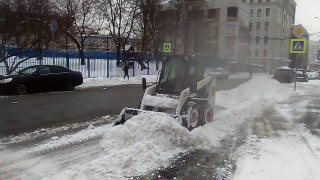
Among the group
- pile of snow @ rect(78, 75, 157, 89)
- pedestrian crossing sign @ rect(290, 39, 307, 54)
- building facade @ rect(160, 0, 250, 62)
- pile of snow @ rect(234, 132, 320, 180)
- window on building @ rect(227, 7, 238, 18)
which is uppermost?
window on building @ rect(227, 7, 238, 18)

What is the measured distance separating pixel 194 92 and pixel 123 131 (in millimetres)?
2494

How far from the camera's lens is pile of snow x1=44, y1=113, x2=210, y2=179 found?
20.7 feet

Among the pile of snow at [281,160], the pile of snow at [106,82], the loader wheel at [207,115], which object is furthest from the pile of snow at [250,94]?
the pile of snow at [106,82]

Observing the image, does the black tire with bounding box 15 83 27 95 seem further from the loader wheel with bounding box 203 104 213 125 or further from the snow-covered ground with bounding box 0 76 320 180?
the loader wheel with bounding box 203 104 213 125

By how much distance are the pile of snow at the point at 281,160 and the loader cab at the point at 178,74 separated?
7.92 feet

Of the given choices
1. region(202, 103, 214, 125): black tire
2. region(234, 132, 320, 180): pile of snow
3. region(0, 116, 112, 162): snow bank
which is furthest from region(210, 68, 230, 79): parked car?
region(0, 116, 112, 162): snow bank

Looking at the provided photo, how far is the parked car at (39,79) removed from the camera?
17516mm

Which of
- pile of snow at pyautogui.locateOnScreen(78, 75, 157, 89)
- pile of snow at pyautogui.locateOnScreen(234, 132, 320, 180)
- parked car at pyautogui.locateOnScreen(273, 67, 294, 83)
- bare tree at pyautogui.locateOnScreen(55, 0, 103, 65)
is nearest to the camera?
pile of snow at pyautogui.locateOnScreen(234, 132, 320, 180)

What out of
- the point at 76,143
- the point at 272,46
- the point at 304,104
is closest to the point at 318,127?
the point at 304,104

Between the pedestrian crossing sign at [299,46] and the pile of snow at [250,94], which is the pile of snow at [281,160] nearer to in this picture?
the pile of snow at [250,94]

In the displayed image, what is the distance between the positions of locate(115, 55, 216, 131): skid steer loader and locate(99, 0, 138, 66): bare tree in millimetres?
25314

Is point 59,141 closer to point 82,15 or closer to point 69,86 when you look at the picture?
point 69,86

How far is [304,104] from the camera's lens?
17750 millimetres

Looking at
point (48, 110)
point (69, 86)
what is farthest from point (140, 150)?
point (69, 86)
